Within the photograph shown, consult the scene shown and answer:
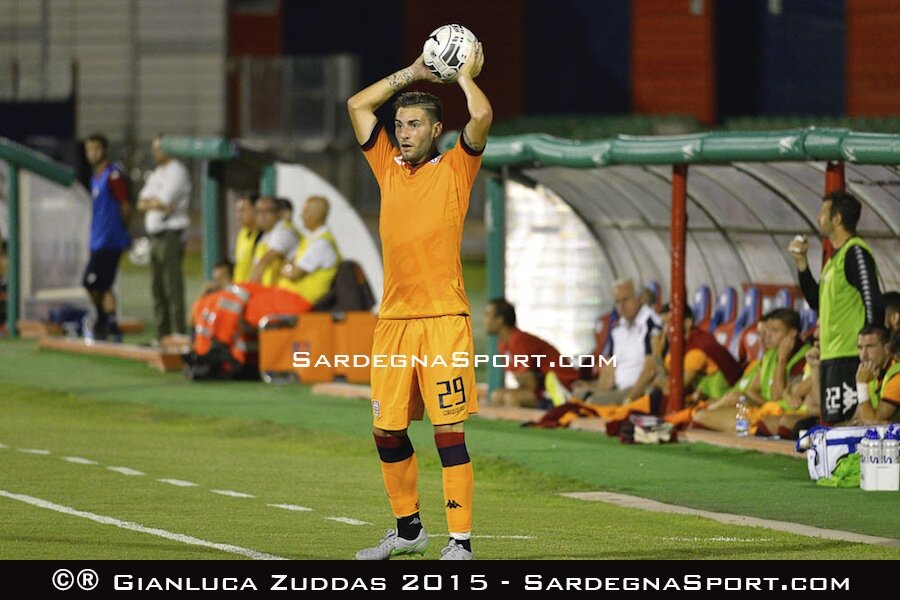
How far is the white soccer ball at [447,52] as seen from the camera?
9312 millimetres

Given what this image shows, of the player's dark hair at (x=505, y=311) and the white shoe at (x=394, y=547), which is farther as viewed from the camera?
the player's dark hair at (x=505, y=311)

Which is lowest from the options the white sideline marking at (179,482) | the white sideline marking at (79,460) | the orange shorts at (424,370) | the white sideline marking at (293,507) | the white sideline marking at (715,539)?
the white sideline marking at (79,460)

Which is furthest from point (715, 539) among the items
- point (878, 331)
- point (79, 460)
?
point (79, 460)

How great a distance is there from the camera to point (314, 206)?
19.9 meters

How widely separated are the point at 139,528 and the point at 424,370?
219 cm

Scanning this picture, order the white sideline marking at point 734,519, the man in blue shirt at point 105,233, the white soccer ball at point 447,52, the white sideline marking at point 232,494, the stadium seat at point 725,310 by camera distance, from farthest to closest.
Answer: the man in blue shirt at point 105,233
the stadium seat at point 725,310
the white sideline marking at point 232,494
the white sideline marking at point 734,519
the white soccer ball at point 447,52

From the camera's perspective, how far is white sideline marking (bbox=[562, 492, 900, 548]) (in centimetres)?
1076

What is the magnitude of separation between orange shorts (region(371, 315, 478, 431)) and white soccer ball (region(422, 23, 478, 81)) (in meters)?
1.10

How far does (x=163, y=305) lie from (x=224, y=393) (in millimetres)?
3870

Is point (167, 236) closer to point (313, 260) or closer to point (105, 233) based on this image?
point (105, 233)

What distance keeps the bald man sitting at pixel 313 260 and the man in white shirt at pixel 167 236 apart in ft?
9.00

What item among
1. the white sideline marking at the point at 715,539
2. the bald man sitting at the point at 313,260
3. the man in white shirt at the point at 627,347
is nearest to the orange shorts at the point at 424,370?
the white sideline marking at the point at 715,539

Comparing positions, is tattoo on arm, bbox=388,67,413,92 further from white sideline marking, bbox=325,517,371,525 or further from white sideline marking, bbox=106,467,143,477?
white sideline marking, bbox=106,467,143,477

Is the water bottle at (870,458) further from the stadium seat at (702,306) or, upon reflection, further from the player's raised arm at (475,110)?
the stadium seat at (702,306)
